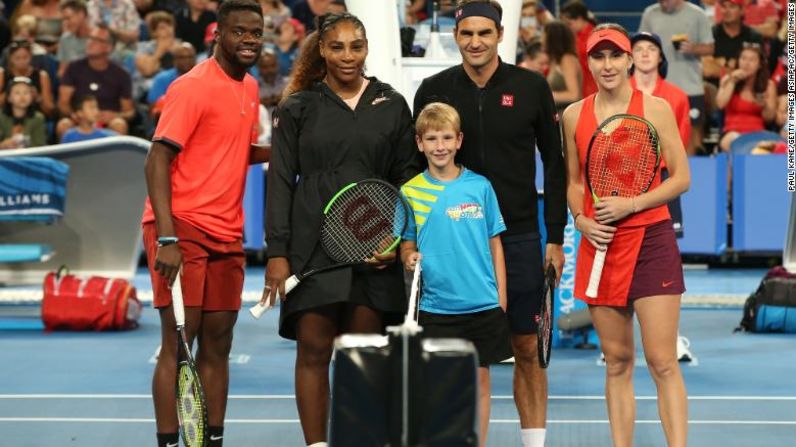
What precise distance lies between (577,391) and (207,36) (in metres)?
9.40

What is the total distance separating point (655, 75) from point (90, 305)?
509cm

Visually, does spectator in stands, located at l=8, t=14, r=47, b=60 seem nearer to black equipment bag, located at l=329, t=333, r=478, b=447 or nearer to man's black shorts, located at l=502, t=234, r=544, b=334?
man's black shorts, located at l=502, t=234, r=544, b=334

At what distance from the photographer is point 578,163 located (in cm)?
676

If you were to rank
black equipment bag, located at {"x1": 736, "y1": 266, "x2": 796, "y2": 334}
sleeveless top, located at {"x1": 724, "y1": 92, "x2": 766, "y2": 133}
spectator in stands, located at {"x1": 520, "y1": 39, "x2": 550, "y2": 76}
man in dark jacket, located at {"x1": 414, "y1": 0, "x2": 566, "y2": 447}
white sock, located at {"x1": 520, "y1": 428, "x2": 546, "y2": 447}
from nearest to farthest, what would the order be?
1. man in dark jacket, located at {"x1": 414, "y1": 0, "x2": 566, "y2": 447}
2. white sock, located at {"x1": 520, "y1": 428, "x2": 546, "y2": 447}
3. black equipment bag, located at {"x1": 736, "y1": 266, "x2": 796, "y2": 334}
4. spectator in stands, located at {"x1": 520, "y1": 39, "x2": 550, "y2": 76}
5. sleeveless top, located at {"x1": 724, "y1": 92, "x2": 766, "y2": 133}

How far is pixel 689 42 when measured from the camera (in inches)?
617

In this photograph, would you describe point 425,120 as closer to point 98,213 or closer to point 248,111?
point 248,111

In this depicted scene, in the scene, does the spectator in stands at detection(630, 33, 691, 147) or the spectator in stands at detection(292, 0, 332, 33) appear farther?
the spectator in stands at detection(292, 0, 332, 33)

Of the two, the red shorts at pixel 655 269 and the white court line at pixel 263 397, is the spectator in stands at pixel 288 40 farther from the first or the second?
the red shorts at pixel 655 269

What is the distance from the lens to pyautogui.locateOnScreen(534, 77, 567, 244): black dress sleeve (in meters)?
6.75

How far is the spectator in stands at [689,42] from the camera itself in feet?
51.5

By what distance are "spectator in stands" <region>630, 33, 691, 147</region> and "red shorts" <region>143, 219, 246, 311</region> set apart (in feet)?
10.2

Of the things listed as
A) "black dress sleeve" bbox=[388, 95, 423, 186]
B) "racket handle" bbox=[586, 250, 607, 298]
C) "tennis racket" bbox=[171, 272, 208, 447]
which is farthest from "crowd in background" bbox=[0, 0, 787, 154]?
"tennis racket" bbox=[171, 272, 208, 447]

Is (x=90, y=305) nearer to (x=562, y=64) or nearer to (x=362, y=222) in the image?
(x=562, y=64)

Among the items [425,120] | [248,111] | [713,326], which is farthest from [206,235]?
[713,326]
